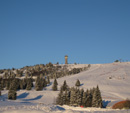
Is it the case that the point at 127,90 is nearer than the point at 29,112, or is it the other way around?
the point at 29,112

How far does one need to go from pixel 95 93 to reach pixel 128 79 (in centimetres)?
6528

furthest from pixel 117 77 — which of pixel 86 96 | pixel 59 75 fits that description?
pixel 86 96

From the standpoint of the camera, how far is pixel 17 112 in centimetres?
1898

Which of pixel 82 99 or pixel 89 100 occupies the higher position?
pixel 82 99

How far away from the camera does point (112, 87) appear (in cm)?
9338

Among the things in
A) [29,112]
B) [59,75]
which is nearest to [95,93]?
[29,112]

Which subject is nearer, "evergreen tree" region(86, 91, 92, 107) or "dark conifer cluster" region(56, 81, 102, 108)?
"dark conifer cluster" region(56, 81, 102, 108)

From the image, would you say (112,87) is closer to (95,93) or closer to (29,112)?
(95,93)

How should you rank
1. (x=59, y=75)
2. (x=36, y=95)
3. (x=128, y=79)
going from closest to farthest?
1. (x=36, y=95)
2. (x=128, y=79)
3. (x=59, y=75)

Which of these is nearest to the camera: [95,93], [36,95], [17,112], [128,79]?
[17,112]

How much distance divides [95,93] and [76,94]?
4.94m

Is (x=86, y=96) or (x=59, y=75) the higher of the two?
(x=59, y=75)

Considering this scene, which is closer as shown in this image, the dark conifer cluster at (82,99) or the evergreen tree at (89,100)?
the dark conifer cluster at (82,99)

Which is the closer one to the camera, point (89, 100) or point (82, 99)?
point (82, 99)
